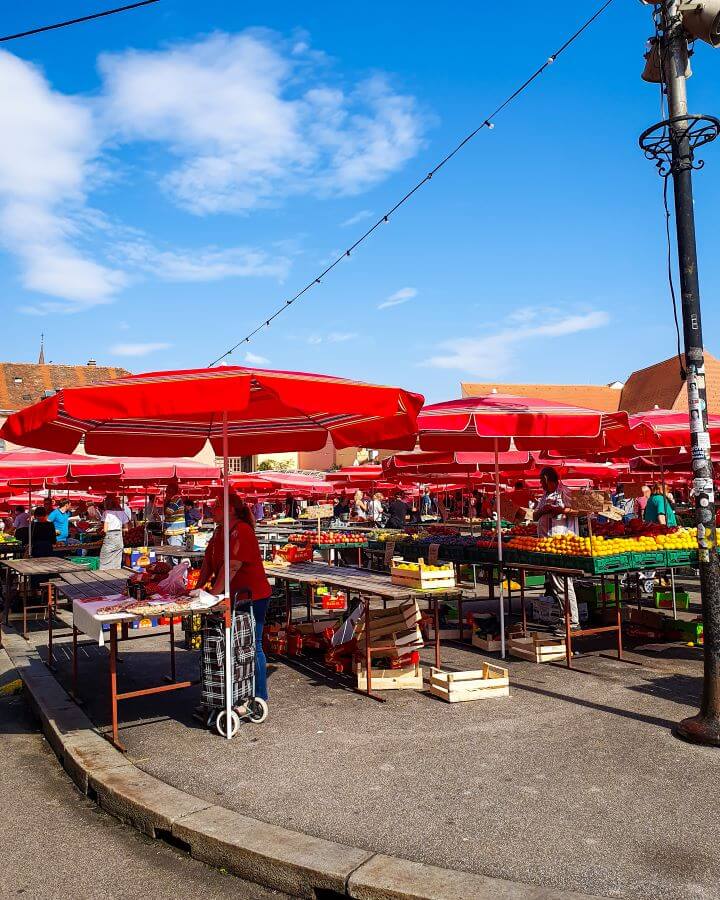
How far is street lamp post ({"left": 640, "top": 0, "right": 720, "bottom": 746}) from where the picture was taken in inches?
219

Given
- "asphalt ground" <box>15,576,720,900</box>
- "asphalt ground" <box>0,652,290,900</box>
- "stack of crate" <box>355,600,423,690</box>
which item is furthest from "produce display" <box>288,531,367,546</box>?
"asphalt ground" <box>0,652,290,900</box>

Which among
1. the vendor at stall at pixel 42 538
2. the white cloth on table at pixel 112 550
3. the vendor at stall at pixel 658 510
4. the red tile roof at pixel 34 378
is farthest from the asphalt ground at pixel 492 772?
the red tile roof at pixel 34 378

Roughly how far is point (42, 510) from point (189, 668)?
338 inches

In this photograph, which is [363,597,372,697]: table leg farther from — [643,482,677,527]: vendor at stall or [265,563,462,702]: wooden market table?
[643,482,677,527]: vendor at stall

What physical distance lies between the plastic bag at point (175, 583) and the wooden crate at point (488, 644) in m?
4.26

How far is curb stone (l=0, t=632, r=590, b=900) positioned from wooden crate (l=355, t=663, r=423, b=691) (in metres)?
2.57

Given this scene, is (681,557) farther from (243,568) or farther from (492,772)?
(243,568)

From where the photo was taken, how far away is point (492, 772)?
4996 mm

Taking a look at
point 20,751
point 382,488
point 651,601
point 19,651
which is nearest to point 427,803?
point 20,751

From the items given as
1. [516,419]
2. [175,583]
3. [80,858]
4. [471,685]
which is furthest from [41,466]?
[80,858]

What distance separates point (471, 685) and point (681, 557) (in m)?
3.57

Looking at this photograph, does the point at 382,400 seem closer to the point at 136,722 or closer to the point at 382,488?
the point at 136,722

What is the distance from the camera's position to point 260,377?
4.98 m

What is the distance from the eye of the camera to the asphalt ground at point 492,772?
3.83 meters
